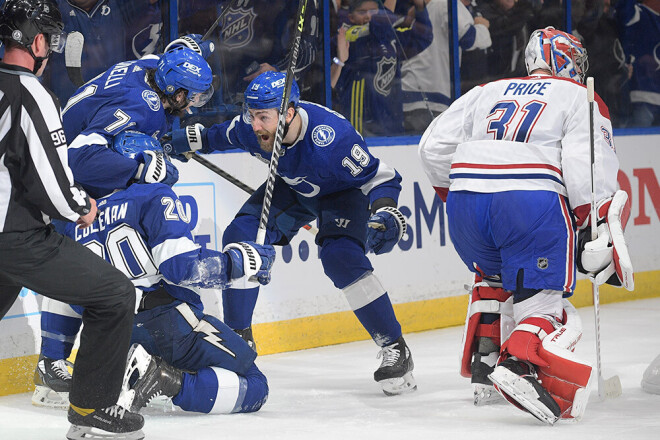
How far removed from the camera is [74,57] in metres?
4.34

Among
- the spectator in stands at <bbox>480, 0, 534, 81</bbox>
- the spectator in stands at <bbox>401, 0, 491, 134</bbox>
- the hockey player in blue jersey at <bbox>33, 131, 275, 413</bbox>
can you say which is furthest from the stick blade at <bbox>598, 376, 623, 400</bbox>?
the spectator in stands at <bbox>480, 0, 534, 81</bbox>

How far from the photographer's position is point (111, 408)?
9.40 ft

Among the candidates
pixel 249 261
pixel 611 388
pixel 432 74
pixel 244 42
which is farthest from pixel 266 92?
pixel 432 74

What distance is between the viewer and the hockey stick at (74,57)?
433 cm

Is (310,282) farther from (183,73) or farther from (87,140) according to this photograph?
(87,140)

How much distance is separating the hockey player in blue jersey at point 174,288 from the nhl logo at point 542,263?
0.78 metres

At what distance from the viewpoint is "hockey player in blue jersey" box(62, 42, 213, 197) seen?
3395 mm

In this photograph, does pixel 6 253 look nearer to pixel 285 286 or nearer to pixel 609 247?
pixel 609 247

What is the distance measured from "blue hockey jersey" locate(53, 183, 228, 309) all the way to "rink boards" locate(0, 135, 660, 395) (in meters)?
0.97

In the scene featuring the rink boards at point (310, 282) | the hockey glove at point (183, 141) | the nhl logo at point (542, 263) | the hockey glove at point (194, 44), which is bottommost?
the rink boards at point (310, 282)

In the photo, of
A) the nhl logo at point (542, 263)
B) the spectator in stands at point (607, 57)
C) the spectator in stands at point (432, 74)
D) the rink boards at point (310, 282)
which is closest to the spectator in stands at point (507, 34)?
the spectator in stands at point (432, 74)

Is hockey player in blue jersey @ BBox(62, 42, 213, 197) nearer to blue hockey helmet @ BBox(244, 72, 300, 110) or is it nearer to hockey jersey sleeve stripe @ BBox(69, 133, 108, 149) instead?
hockey jersey sleeve stripe @ BBox(69, 133, 108, 149)

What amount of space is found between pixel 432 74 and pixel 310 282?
56.1 inches

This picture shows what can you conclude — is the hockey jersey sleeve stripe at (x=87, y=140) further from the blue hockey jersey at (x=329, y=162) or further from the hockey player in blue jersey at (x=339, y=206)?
the blue hockey jersey at (x=329, y=162)
